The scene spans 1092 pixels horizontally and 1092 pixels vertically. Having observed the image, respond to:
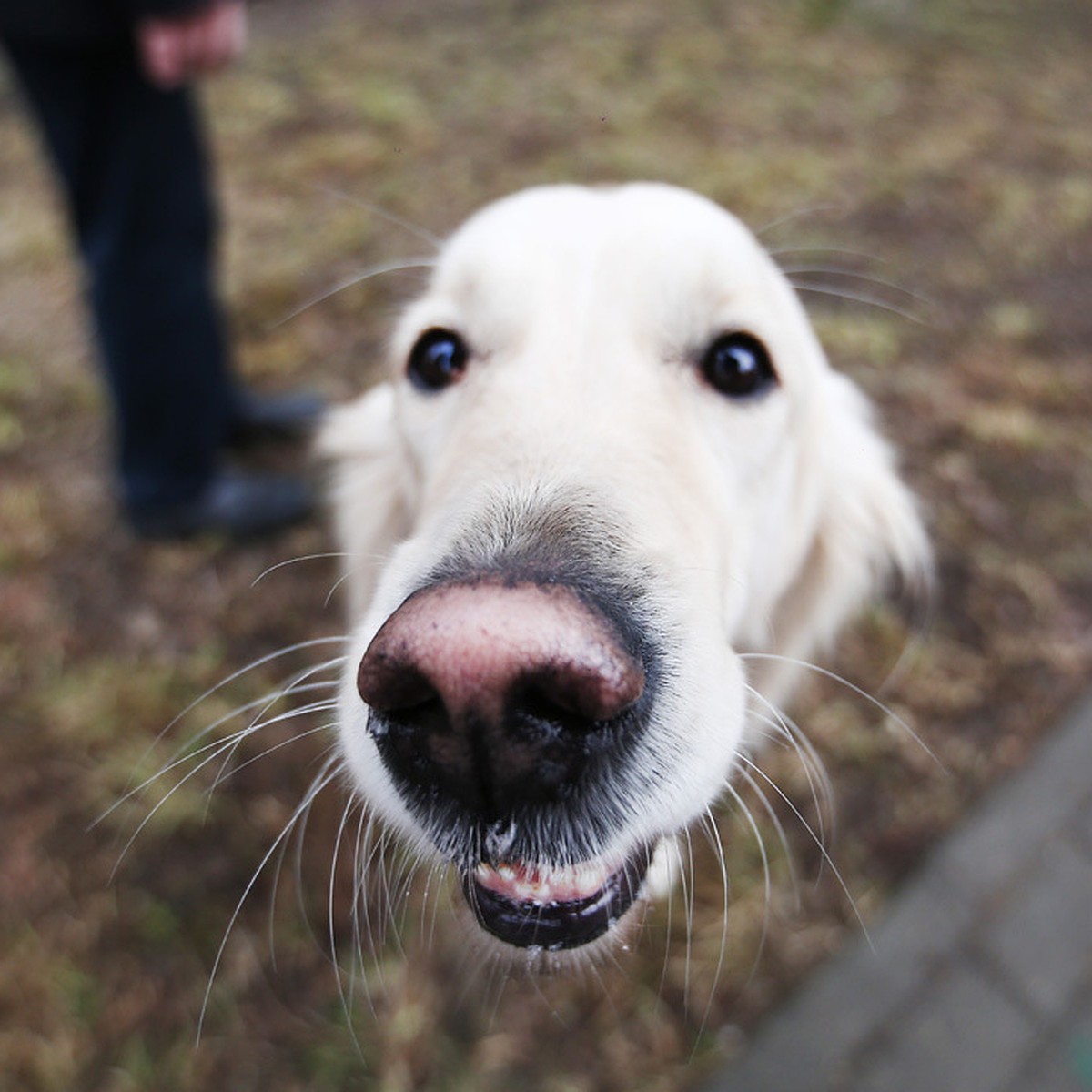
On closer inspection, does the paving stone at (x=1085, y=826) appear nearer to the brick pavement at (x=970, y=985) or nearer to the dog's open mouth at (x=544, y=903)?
the brick pavement at (x=970, y=985)

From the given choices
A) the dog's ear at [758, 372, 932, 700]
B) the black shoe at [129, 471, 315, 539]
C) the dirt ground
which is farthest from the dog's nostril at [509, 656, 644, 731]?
the black shoe at [129, 471, 315, 539]

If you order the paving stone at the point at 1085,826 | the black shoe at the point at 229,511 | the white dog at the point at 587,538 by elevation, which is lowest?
the paving stone at the point at 1085,826

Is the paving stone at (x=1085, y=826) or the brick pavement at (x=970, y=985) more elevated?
the paving stone at (x=1085, y=826)

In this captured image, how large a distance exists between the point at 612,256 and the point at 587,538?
69 centimetres

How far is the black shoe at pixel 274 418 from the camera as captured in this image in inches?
137

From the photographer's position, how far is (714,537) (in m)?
1.45

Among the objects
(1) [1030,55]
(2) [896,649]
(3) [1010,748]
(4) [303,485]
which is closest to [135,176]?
(4) [303,485]

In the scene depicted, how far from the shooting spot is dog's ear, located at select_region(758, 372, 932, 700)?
79.4 inches

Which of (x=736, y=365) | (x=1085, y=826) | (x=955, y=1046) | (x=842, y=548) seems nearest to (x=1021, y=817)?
(x=1085, y=826)

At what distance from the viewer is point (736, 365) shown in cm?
162

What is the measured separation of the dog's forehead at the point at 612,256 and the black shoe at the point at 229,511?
5.59 ft

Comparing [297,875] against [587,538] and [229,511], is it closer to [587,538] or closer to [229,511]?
[229,511]

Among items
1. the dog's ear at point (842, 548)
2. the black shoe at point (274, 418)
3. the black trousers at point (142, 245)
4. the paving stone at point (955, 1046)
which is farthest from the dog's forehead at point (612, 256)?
the black shoe at point (274, 418)

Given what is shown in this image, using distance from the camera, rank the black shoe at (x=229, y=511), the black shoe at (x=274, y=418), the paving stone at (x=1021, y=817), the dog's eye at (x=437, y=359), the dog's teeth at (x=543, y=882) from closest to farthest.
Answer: the dog's teeth at (x=543, y=882) → the dog's eye at (x=437, y=359) → the paving stone at (x=1021, y=817) → the black shoe at (x=229, y=511) → the black shoe at (x=274, y=418)
